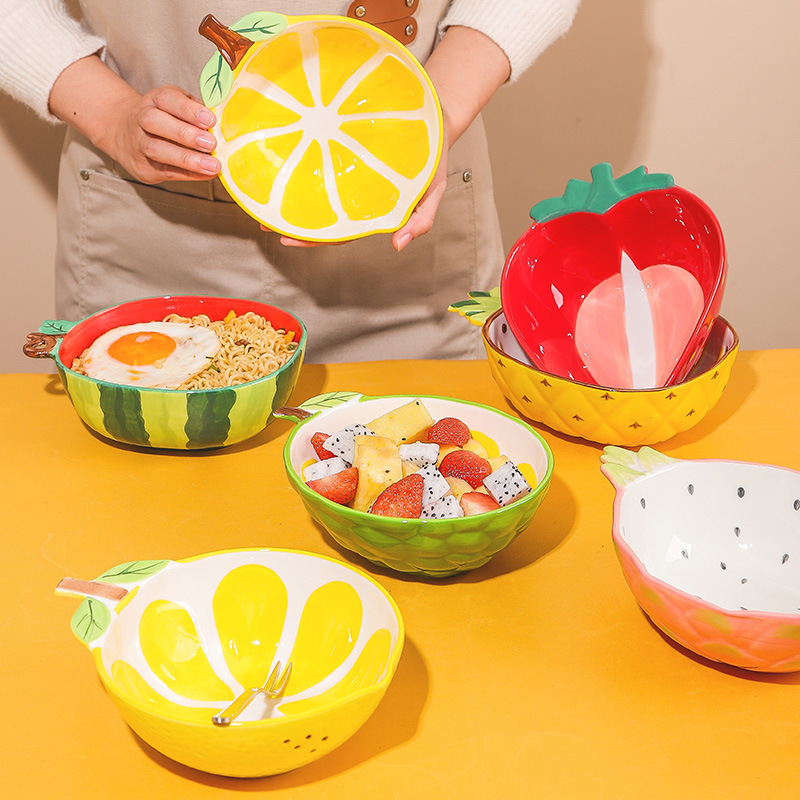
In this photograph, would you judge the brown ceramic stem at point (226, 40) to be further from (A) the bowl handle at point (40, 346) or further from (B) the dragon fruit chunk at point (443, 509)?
(B) the dragon fruit chunk at point (443, 509)

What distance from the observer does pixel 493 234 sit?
175cm

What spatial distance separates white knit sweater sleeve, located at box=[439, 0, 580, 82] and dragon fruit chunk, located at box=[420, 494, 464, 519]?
0.96 meters

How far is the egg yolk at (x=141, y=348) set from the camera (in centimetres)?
120

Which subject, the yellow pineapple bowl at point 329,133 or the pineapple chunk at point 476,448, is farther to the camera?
the yellow pineapple bowl at point 329,133

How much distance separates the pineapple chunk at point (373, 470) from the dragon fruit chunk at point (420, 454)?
0.03m

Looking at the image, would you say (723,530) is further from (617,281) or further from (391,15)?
(391,15)

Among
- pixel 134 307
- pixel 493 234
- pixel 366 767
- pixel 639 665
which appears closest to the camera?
pixel 366 767

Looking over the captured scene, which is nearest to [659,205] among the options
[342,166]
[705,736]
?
[342,166]

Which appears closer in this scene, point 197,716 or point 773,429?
point 197,716

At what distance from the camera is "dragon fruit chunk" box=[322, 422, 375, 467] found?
94 centimetres

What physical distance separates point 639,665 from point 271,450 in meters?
0.57

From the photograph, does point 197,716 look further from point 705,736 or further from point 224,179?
point 224,179

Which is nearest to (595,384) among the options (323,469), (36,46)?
(323,469)

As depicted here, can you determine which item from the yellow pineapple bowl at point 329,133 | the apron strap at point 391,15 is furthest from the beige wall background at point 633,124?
the yellow pineapple bowl at point 329,133
